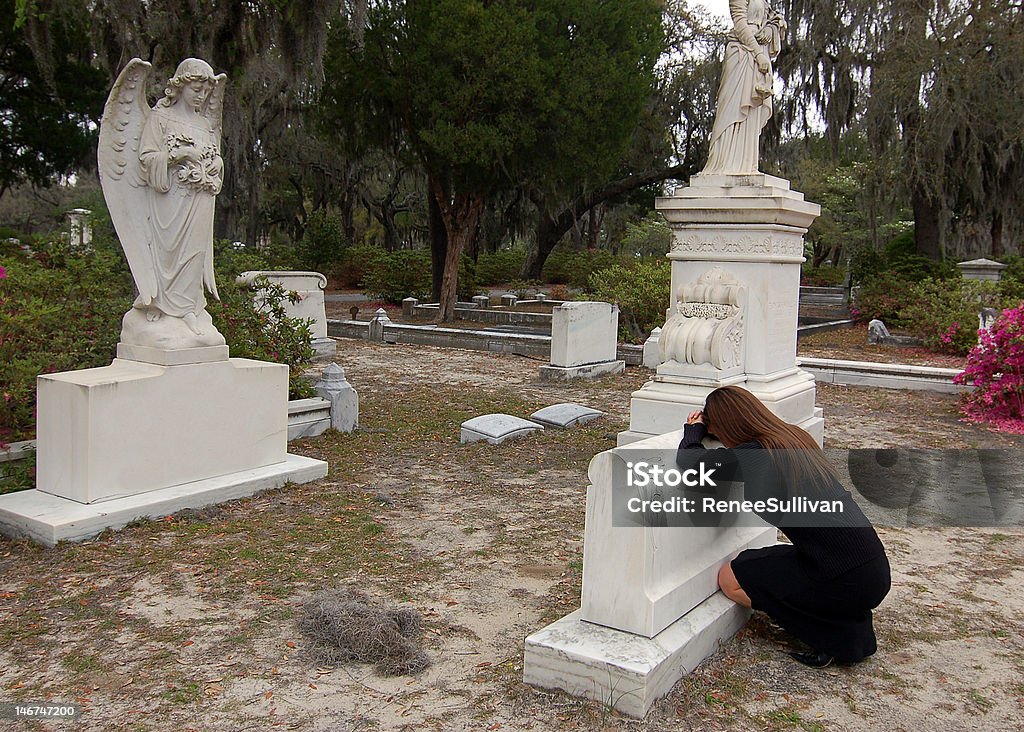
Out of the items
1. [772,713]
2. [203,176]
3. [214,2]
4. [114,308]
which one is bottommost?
[772,713]

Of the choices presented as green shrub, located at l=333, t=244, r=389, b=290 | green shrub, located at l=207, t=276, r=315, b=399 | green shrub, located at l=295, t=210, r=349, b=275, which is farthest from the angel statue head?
green shrub, located at l=295, t=210, r=349, b=275

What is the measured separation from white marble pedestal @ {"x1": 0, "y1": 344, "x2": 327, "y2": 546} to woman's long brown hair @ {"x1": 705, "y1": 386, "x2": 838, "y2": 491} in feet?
10.9

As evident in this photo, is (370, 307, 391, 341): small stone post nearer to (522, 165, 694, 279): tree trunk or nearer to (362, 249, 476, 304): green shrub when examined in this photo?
(362, 249, 476, 304): green shrub

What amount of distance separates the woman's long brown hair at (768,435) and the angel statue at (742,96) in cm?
372

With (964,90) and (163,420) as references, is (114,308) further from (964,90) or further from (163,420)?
(964,90)

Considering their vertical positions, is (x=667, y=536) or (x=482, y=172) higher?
(x=482, y=172)

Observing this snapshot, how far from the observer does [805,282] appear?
3388cm

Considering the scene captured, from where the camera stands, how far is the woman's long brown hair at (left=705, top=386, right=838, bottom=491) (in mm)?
3355

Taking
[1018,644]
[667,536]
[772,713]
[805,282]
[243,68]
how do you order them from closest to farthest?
[772,713] < [667,536] < [1018,644] < [243,68] < [805,282]

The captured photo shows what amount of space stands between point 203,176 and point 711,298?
3675mm

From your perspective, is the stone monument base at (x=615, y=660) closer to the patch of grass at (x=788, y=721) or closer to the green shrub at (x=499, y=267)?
the patch of grass at (x=788, y=721)

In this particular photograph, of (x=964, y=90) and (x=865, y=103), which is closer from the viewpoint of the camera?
(x=964, y=90)

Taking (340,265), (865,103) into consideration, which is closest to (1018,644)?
(865,103)

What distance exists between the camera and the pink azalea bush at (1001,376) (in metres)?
8.64
